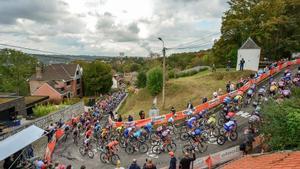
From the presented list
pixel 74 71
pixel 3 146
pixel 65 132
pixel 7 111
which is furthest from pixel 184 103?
pixel 74 71

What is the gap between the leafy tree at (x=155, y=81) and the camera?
130 ft

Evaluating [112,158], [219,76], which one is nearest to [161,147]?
[112,158]

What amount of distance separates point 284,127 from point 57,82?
55.3 m

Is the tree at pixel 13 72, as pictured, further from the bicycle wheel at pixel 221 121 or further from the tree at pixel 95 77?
the bicycle wheel at pixel 221 121

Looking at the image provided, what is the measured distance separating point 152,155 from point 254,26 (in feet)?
105

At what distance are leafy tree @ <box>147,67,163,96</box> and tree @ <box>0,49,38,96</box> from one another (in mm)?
36959

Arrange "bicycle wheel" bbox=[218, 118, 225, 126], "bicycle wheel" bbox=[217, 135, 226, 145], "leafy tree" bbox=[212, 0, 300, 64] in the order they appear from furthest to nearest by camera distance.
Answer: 1. "leafy tree" bbox=[212, 0, 300, 64]
2. "bicycle wheel" bbox=[218, 118, 225, 126]
3. "bicycle wheel" bbox=[217, 135, 226, 145]

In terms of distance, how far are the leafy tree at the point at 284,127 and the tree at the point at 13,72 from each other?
59703mm

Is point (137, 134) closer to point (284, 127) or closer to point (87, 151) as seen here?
point (87, 151)

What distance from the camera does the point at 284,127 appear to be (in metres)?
13.9

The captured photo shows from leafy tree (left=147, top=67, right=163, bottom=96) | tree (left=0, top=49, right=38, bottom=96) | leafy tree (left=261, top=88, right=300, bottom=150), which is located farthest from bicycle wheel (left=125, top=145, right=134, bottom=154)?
tree (left=0, top=49, right=38, bottom=96)

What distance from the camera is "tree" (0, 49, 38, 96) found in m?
63.3

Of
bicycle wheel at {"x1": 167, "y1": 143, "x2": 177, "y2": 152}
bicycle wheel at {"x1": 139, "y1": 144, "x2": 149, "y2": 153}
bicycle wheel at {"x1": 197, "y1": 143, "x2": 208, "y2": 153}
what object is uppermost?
bicycle wheel at {"x1": 197, "y1": 143, "x2": 208, "y2": 153}

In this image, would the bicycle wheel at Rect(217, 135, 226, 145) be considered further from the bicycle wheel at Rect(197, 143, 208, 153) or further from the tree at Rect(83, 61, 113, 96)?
the tree at Rect(83, 61, 113, 96)
